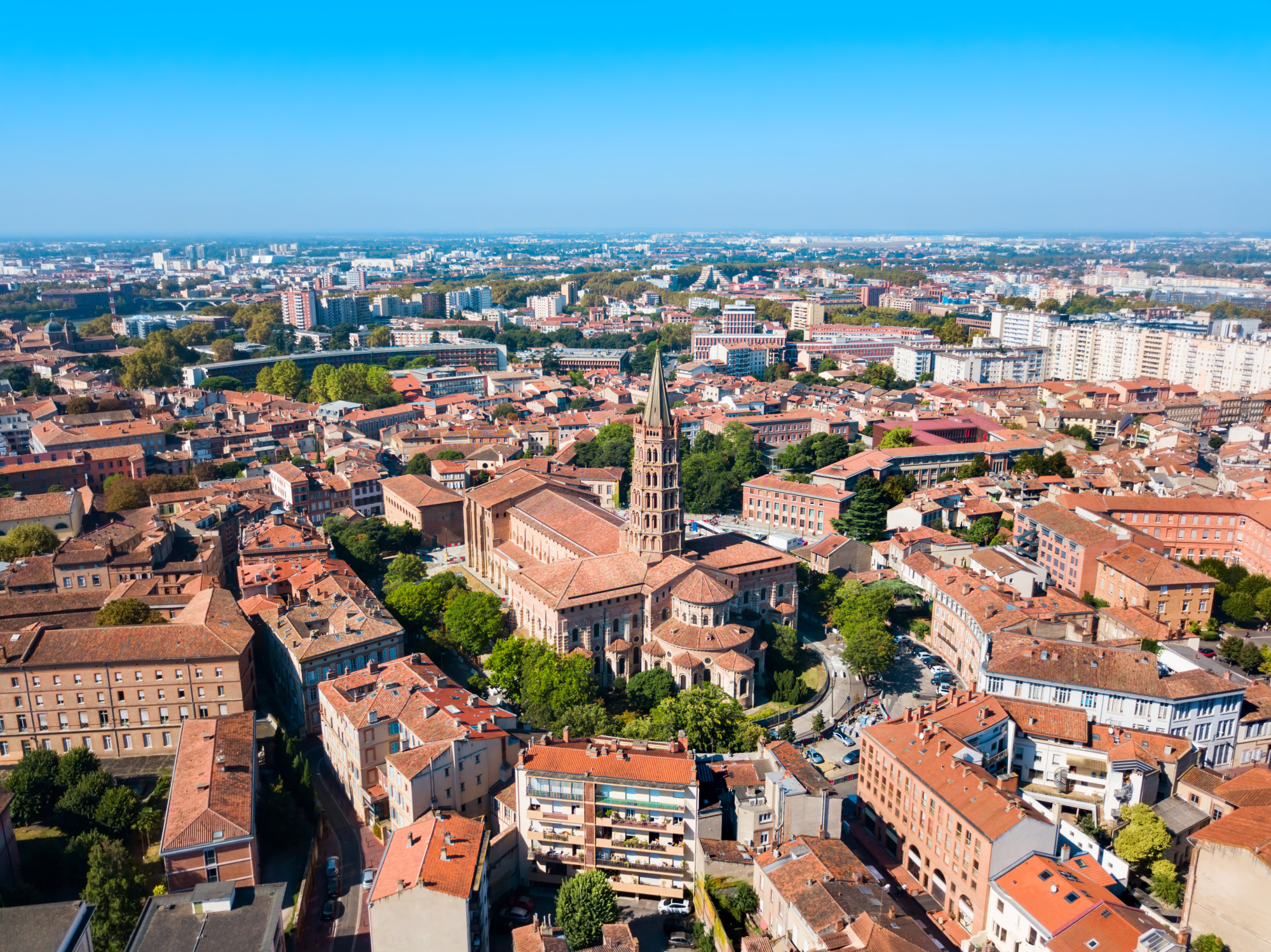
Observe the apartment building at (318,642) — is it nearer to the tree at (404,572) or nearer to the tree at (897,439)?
the tree at (404,572)

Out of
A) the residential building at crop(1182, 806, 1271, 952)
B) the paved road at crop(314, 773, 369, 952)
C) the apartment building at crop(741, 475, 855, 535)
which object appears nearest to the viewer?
the residential building at crop(1182, 806, 1271, 952)

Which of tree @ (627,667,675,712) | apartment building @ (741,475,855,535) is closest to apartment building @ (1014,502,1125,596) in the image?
apartment building @ (741,475,855,535)

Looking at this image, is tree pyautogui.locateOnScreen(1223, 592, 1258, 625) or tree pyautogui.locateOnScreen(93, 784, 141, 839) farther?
tree pyautogui.locateOnScreen(1223, 592, 1258, 625)

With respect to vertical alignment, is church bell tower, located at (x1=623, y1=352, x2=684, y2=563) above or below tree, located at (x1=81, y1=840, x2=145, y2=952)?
above

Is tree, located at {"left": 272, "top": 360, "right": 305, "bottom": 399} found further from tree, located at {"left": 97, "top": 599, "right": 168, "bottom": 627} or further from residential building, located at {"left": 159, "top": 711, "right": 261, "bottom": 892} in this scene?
residential building, located at {"left": 159, "top": 711, "right": 261, "bottom": 892}

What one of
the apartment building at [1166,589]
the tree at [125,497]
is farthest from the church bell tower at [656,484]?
the tree at [125,497]

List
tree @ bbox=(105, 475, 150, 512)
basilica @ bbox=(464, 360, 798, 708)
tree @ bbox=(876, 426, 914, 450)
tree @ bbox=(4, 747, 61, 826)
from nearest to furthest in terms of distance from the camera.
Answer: tree @ bbox=(4, 747, 61, 826)
basilica @ bbox=(464, 360, 798, 708)
tree @ bbox=(105, 475, 150, 512)
tree @ bbox=(876, 426, 914, 450)
